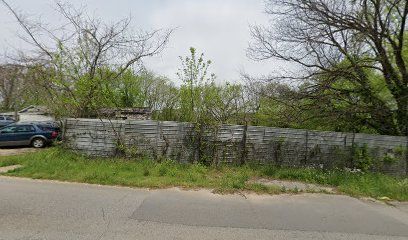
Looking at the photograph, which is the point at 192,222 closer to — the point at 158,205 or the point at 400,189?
the point at 158,205

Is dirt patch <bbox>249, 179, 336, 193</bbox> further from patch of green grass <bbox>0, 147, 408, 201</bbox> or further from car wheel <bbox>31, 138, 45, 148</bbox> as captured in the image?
car wheel <bbox>31, 138, 45, 148</bbox>

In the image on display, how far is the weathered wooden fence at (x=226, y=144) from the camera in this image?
10867 millimetres

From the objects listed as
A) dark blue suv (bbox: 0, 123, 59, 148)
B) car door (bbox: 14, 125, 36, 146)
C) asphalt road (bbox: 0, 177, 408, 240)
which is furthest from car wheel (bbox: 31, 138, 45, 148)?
asphalt road (bbox: 0, 177, 408, 240)

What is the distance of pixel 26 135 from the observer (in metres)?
16.4

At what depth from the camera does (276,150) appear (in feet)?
36.2

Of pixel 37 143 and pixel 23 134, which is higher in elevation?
pixel 23 134

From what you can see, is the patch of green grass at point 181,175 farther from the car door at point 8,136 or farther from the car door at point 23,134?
the car door at point 8,136

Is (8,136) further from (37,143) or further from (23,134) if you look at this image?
(37,143)

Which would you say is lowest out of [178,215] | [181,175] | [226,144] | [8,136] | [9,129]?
[178,215]

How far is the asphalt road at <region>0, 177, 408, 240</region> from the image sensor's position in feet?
15.8

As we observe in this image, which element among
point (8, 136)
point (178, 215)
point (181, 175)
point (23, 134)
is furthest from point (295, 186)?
point (8, 136)

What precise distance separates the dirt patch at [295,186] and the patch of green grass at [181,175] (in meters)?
0.33

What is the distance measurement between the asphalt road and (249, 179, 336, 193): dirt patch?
0.59 m

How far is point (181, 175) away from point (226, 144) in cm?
264
